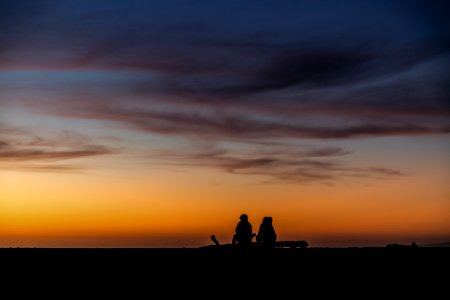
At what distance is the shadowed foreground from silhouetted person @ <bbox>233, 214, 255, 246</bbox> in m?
1.32

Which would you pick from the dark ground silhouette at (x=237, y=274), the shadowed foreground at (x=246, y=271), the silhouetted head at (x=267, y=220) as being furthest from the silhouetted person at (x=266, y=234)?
the dark ground silhouette at (x=237, y=274)

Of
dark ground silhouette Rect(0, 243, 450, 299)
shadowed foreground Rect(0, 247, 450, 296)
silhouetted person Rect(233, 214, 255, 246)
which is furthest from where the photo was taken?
silhouetted person Rect(233, 214, 255, 246)

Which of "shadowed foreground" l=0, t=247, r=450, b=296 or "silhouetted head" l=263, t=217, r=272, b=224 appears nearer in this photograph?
"shadowed foreground" l=0, t=247, r=450, b=296

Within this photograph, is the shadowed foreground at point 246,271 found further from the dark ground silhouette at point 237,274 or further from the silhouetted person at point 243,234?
the silhouetted person at point 243,234

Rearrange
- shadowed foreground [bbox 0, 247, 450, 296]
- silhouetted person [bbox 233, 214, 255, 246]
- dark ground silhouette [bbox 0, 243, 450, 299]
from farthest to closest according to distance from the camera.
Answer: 1. silhouetted person [bbox 233, 214, 255, 246]
2. shadowed foreground [bbox 0, 247, 450, 296]
3. dark ground silhouette [bbox 0, 243, 450, 299]

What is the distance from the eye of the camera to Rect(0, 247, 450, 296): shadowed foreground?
18.3 metres

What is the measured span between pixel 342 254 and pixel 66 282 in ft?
44.3

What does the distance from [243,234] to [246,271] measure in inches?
338

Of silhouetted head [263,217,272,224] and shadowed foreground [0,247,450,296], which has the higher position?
silhouetted head [263,217,272,224]

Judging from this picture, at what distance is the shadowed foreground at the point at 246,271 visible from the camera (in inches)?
A: 720

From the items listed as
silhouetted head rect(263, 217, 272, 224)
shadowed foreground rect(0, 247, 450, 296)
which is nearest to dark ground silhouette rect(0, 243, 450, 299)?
shadowed foreground rect(0, 247, 450, 296)

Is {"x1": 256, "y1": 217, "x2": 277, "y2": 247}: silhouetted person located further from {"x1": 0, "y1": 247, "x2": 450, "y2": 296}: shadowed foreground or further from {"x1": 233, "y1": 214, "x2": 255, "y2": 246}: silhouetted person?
{"x1": 0, "y1": 247, "x2": 450, "y2": 296}: shadowed foreground

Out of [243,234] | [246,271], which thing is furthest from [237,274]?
[243,234]

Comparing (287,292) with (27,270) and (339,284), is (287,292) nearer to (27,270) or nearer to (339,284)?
(339,284)
